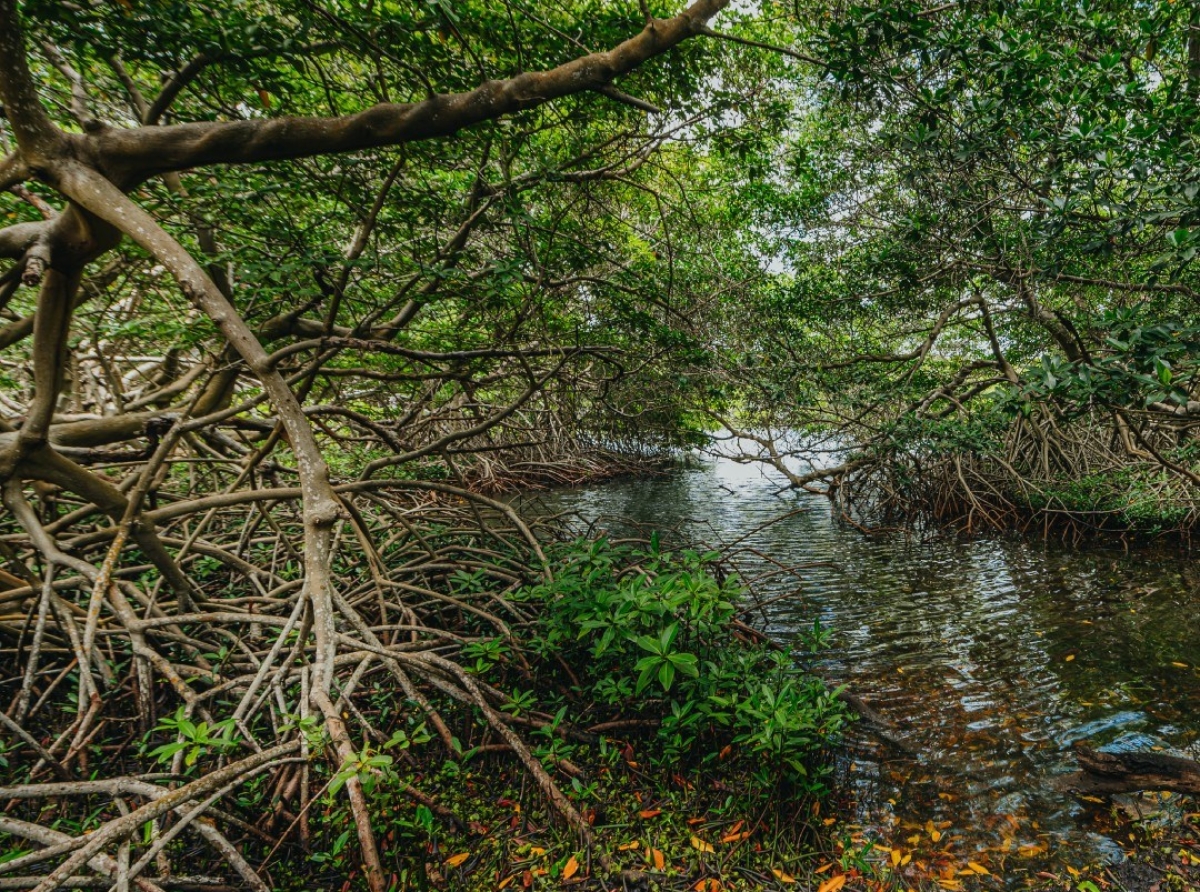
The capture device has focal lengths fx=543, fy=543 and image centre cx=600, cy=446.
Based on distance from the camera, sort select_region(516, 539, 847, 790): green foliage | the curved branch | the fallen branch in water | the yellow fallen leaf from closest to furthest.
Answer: the curved branch
the yellow fallen leaf
the fallen branch in water
select_region(516, 539, 847, 790): green foliage

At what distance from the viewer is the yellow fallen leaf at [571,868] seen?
2375 millimetres

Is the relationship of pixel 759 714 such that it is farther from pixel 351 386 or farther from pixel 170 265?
pixel 351 386

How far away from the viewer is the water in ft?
9.59

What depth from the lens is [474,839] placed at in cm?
262

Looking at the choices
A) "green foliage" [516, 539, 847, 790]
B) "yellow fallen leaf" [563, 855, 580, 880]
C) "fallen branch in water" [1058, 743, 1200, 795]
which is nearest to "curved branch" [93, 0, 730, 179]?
"green foliage" [516, 539, 847, 790]

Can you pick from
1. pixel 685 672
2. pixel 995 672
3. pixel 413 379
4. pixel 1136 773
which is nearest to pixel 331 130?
pixel 413 379

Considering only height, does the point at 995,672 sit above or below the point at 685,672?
below

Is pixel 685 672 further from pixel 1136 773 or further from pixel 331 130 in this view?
pixel 331 130

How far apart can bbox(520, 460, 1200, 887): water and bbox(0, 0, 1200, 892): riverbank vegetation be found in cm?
36

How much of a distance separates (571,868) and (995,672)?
4092 mm

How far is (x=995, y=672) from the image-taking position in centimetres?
458

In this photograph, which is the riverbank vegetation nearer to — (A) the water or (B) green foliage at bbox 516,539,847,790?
(B) green foliage at bbox 516,539,847,790

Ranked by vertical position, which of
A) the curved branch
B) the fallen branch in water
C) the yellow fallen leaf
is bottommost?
the fallen branch in water

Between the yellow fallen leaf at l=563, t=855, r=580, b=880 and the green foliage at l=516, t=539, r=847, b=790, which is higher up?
the green foliage at l=516, t=539, r=847, b=790
